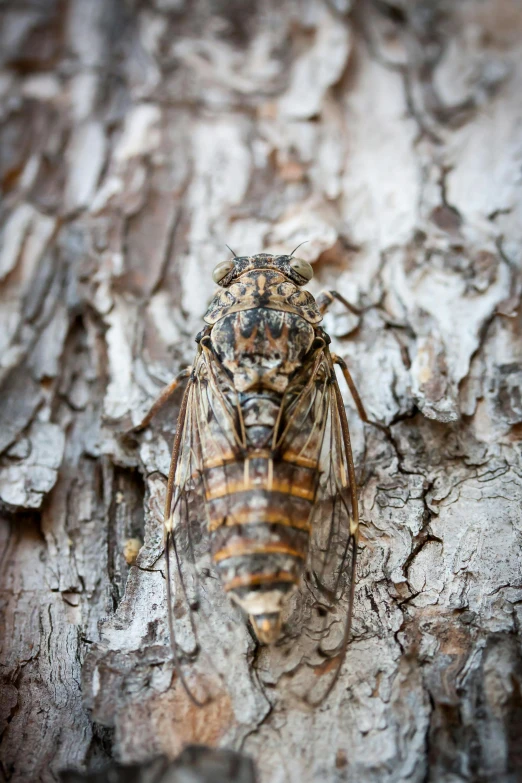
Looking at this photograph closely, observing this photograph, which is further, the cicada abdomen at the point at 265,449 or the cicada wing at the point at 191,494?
the cicada wing at the point at 191,494

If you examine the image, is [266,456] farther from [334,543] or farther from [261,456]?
[334,543]

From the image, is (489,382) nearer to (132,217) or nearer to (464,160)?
(464,160)

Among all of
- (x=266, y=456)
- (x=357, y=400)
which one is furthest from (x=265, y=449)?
(x=357, y=400)

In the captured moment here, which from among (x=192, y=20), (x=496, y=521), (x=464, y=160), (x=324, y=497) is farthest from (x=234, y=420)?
(x=192, y=20)

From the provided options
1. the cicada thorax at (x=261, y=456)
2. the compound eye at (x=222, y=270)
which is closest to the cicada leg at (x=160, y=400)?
the cicada thorax at (x=261, y=456)

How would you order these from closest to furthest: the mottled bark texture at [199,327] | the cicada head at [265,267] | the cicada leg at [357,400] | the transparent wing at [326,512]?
the mottled bark texture at [199,327] < the transparent wing at [326,512] < the cicada leg at [357,400] < the cicada head at [265,267]

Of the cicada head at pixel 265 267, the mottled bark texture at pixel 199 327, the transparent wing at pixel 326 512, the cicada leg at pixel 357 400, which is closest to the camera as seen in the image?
the mottled bark texture at pixel 199 327

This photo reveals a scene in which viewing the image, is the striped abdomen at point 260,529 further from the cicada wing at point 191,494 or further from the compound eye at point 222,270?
the compound eye at point 222,270
